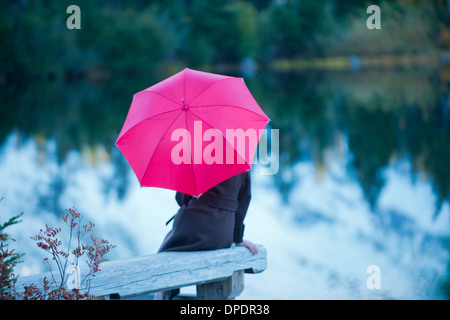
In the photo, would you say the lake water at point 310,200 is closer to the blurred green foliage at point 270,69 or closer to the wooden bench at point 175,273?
the blurred green foliage at point 270,69

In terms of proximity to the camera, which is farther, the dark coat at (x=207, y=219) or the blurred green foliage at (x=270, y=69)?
the blurred green foliage at (x=270, y=69)

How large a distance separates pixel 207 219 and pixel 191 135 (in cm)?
52

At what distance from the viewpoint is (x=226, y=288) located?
336 cm

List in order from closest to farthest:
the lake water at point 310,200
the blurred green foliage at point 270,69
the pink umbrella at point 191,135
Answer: the pink umbrella at point 191,135 < the lake water at point 310,200 < the blurred green foliage at point 270,69

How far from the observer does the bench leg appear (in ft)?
11.0

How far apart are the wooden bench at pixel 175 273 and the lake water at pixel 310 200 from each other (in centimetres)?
136

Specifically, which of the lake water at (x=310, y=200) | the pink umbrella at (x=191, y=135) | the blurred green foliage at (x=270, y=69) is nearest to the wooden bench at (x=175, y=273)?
the pink umbrella at (x=191, y=135)

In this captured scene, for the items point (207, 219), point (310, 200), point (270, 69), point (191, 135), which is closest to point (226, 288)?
point (207, 219)

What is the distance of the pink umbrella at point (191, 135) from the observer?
299cm

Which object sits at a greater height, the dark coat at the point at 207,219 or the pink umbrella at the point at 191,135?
the pink umbrella at the point at 191,135

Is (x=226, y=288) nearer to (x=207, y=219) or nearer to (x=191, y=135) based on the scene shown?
(x=207, y=219)

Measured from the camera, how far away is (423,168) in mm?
9625
